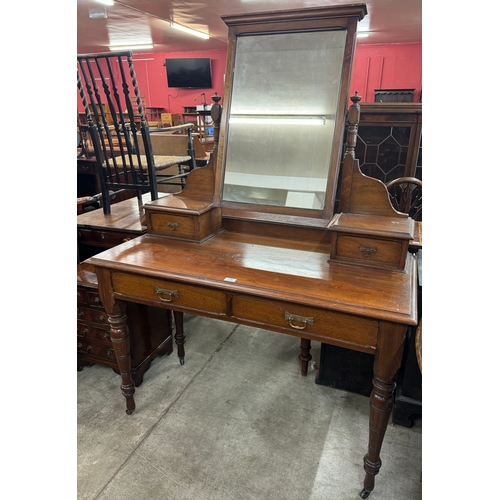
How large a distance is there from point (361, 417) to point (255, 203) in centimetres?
114

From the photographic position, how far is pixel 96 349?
1957 mm

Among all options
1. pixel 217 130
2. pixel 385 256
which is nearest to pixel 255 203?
pixel 217 130

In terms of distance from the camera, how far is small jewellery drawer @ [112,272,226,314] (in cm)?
132

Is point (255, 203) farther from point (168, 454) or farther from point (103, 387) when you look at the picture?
point (103, 387)

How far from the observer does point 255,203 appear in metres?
1.63

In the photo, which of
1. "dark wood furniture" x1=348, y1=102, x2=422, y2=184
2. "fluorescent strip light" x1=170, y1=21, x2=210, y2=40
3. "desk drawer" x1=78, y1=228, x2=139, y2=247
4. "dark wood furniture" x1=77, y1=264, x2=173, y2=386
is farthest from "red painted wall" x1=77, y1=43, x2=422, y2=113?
"dark wood furniture" x1=77, y1=264, x2=173, y2=386

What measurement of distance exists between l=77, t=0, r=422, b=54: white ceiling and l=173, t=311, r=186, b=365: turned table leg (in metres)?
3.59

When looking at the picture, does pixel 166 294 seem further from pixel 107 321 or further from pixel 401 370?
pixel 401 370

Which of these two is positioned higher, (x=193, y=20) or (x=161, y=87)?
(x=193, y=20)

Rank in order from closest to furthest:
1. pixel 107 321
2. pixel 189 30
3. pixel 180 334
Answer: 1. pixel 107 321
2. pixel 180 334
3. pixel 189 30

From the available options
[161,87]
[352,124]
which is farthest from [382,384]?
[161,87]

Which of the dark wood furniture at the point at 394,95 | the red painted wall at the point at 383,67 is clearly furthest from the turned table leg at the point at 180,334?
the dark wood furniture at the point at 394,95

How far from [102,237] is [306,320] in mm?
1453

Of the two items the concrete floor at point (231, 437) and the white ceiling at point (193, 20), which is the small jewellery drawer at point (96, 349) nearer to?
the concrete floor at point (231, 437)
